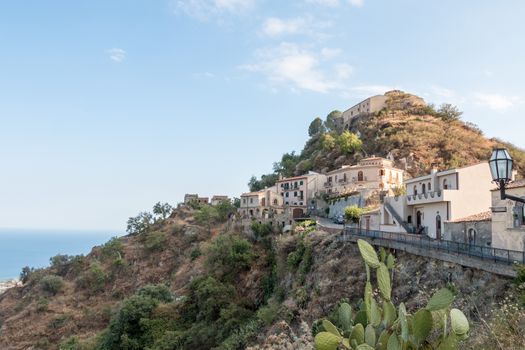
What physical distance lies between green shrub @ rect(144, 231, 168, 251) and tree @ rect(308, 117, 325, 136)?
162 feet

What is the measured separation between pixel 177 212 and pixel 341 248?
5586 centimetres

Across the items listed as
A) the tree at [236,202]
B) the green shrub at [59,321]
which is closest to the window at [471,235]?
the green shrub at [59,321]

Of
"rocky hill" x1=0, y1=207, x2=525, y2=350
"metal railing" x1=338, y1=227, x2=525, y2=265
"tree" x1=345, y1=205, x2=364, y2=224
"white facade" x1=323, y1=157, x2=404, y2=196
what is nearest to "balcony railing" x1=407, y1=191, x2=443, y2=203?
"metal railing" x1=338, y1=227, x2=525, y2=265

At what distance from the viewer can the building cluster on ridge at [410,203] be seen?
20453 millimetres

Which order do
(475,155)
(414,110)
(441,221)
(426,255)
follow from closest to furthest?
(426,255)
(441,221)
(475,155)
(414,110)

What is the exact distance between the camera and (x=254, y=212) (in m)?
60.4

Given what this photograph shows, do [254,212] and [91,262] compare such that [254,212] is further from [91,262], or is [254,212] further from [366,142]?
[91,262]

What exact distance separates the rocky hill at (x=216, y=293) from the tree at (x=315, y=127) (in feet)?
139

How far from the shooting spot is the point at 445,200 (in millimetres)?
27547

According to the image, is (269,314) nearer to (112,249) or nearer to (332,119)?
(112,249)

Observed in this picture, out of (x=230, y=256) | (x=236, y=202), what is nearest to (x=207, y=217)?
(x=236, y=202)

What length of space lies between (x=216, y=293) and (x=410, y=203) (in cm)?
1836

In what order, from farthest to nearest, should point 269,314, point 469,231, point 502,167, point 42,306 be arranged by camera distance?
1. point 42,306
2. point 269,314
3. point 469,231
4. point 502,167

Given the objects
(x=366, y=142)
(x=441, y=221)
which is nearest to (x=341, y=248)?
(x=441, y=221)
